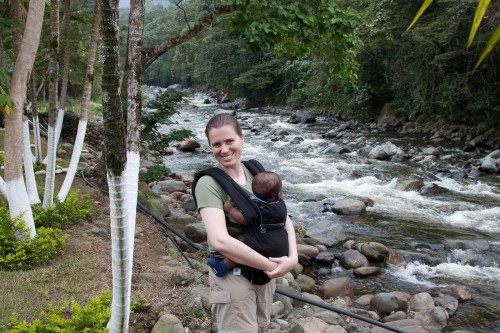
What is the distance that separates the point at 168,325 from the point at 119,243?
1364 mm

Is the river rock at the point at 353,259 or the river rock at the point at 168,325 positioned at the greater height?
the river rock at the point at 168,325

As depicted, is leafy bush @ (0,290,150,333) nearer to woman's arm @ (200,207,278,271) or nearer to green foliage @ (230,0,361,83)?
woman's arm @ (200,207,278,271)

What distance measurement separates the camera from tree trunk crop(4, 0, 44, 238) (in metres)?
3.86

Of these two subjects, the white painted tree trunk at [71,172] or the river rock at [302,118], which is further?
the river rock at [302,118]

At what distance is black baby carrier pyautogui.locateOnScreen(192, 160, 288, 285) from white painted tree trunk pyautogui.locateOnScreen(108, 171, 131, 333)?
46 cm

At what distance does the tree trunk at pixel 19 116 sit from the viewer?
3859 mm

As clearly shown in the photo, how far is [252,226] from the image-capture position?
206 cm

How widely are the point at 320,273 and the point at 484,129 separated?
1156cm

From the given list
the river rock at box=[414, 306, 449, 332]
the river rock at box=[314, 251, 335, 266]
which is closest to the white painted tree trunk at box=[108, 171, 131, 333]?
the river rock at box=[414, 306, 449, 332]

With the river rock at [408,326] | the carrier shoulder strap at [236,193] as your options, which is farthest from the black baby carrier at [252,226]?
the river rock at [408,326]

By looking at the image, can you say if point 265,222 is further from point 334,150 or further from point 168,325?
point 334,150

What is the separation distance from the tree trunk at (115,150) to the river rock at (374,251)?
209 inches

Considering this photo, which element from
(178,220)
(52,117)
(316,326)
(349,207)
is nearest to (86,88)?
(52,117)

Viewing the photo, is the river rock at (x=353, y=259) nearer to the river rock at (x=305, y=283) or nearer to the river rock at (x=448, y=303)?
the river rock at (x=305, y=283)
